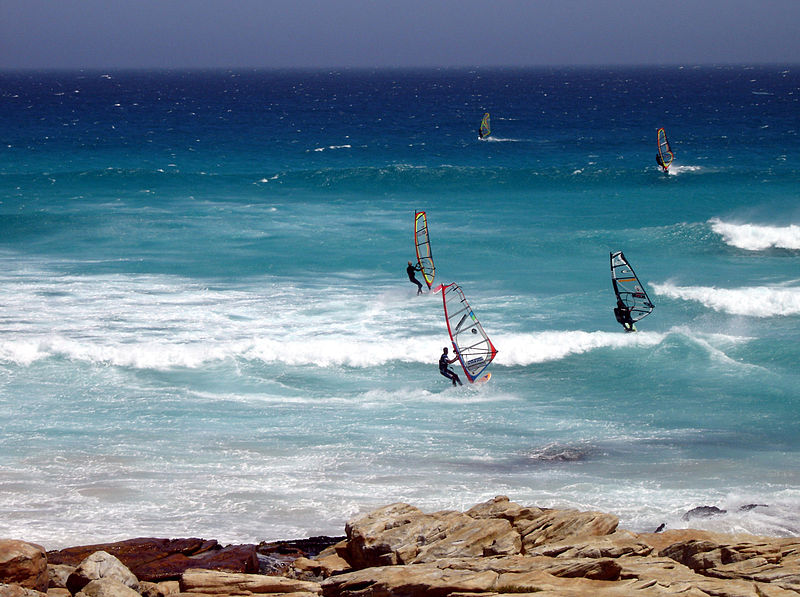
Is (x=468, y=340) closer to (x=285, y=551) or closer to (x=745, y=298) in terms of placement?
(x=745, y=298)

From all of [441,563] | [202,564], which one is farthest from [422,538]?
[202,564]

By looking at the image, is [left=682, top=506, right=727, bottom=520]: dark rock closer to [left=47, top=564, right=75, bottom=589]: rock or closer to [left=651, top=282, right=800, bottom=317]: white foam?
[left=47, top=564, right=75, bottom=589]: rock

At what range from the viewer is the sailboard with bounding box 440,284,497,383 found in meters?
21.2

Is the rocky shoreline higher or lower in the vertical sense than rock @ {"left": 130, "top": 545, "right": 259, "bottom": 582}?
higher

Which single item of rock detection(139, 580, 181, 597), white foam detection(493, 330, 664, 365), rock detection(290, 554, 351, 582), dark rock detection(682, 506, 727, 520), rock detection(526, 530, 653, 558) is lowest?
dark rock detection(682, 506, 727, 520)

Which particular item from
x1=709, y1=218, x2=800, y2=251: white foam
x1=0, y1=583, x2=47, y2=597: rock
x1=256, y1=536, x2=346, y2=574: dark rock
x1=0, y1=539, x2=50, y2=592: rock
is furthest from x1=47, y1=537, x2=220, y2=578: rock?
x1=709, y1=218, x2=800, y2=251: white foam

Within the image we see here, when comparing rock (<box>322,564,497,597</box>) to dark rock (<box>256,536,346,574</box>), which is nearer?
rock (<box>322,564,497,597</box>)

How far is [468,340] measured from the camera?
2645cm

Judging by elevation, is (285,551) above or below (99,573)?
below

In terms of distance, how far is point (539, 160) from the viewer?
195ft

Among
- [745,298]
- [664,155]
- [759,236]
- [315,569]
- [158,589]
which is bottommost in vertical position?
[315,569]

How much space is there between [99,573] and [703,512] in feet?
32.2

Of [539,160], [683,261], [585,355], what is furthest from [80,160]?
[585,355]

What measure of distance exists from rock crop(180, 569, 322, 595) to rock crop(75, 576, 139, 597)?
0.75 meters
